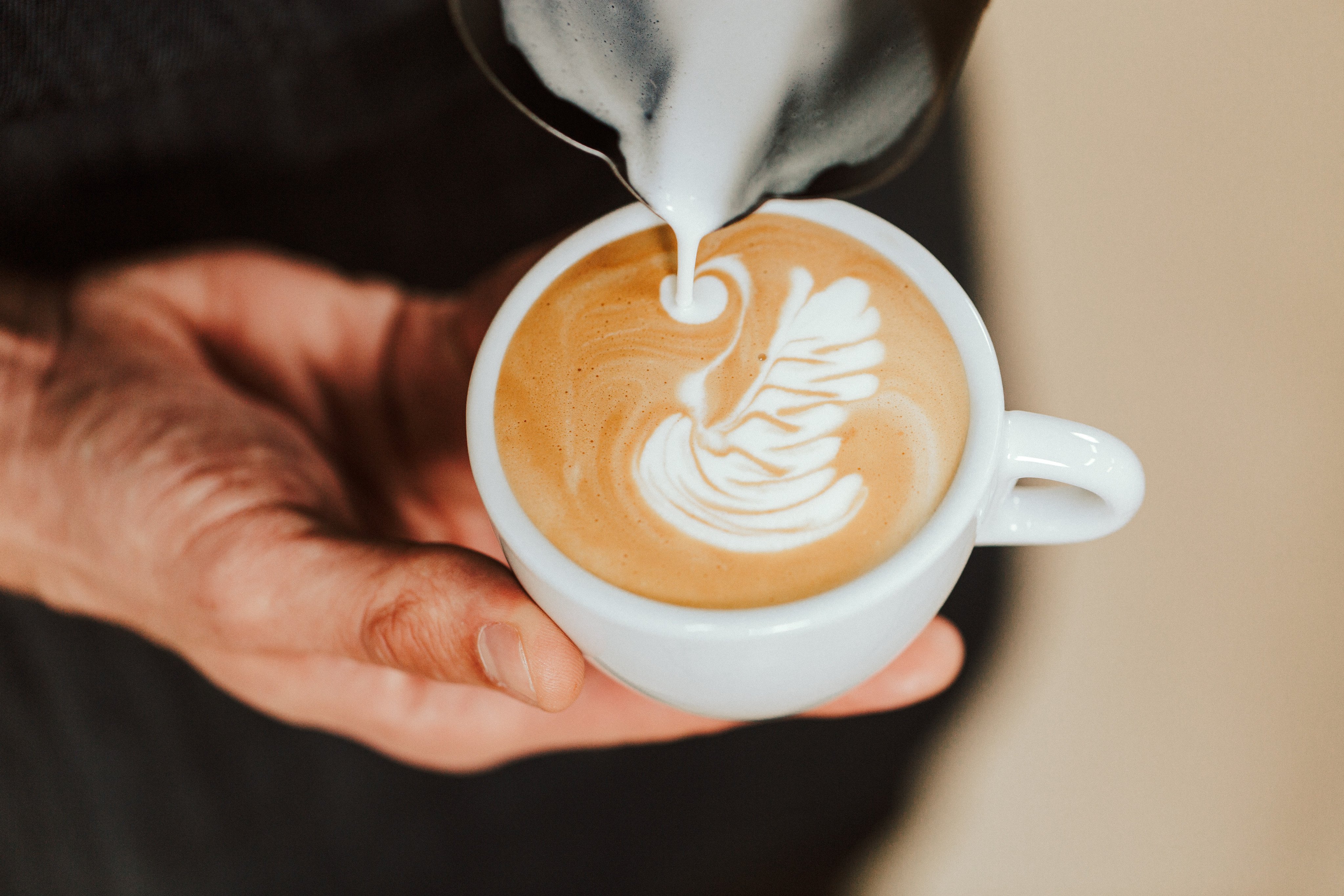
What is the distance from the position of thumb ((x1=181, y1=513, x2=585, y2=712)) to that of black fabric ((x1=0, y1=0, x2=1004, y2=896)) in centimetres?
41

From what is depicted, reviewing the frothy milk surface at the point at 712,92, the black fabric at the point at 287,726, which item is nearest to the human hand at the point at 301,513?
the black fabric at the point at 287,726

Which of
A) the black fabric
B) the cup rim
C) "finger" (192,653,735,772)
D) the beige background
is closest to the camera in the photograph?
the cup rim

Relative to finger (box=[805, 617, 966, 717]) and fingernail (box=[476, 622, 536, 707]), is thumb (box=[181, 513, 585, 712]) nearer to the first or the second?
fingernail (box=[476, 622, 536, 707])

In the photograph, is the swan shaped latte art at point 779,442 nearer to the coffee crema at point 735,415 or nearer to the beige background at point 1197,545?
the coffee crema at point 735,415

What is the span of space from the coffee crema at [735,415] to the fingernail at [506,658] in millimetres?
81

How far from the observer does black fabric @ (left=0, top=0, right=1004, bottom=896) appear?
1264 mm

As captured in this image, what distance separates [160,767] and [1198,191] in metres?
2.10

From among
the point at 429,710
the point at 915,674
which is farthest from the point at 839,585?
the point at 429,710

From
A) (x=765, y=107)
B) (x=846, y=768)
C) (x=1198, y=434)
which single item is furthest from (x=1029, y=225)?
(x=765, y=107)

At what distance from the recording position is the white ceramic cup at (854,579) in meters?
0.72

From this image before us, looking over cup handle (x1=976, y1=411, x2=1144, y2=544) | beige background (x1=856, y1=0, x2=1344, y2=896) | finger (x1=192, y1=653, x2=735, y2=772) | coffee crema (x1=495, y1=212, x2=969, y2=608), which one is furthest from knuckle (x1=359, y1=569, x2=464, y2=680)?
beige background (x1=856, y1=0, x2=1344, y2=896)

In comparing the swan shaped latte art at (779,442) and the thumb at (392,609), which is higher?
the swan shaped latte art at (779,442)

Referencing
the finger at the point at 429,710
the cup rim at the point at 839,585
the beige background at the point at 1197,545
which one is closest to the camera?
the cup rim at the point at 839,585

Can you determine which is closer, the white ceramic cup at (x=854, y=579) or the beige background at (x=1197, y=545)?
the white ceramic cup at (x=854, y=579)
